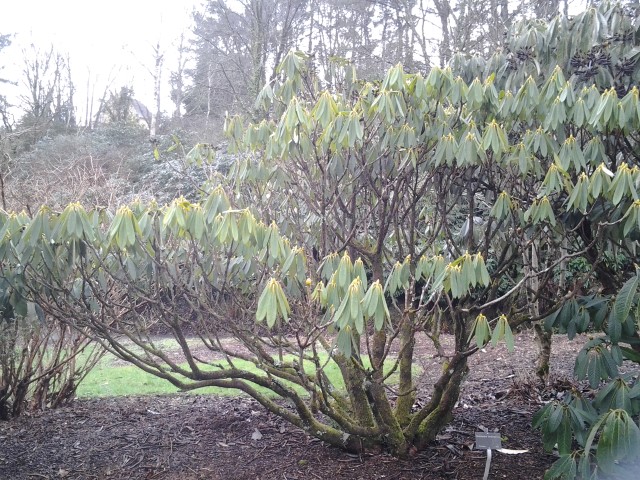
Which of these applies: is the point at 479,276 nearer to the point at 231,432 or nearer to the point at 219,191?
the point at 219,191

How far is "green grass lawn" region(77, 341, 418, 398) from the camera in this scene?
602 centimetres

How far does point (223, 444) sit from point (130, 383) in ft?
9.86

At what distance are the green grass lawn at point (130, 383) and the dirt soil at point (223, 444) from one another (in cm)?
39

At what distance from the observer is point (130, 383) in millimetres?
6664

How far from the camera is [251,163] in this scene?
3980 mm

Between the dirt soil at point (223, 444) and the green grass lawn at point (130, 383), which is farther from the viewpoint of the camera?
the green grass lawn at point (130, 383)

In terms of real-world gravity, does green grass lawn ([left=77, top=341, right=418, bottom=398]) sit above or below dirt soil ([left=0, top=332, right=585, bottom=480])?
below

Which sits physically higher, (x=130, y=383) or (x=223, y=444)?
(x=223, y=444)

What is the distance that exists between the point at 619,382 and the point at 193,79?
2104 centimetres

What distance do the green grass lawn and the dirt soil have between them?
1.27 ft

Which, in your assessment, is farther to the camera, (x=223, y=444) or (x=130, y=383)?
(x=130, y=383)

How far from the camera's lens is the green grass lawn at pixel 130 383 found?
Result: 602 centimetres

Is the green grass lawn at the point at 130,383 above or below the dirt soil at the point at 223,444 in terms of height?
below

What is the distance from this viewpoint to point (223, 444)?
13.6 feet
